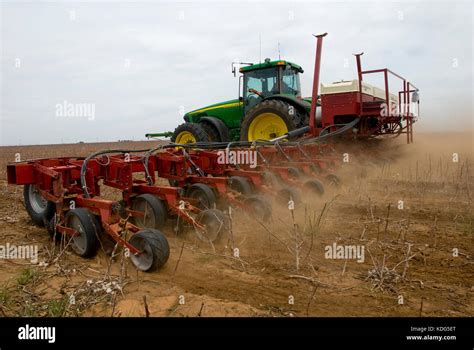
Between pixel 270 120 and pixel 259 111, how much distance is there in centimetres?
34

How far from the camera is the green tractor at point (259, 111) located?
26.6 ft

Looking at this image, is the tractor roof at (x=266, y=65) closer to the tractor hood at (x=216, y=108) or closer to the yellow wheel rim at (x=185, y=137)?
the tractor hood at (x=216, y=108)

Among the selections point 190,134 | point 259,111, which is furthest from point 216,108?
point 259,111

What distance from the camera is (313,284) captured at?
2660 millimetres

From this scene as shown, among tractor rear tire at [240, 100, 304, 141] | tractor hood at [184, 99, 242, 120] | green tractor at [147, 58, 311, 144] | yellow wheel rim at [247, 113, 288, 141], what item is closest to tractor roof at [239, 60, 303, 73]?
green tractor at [147, 58, 311, 144]

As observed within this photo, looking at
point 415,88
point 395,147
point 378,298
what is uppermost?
point 415,88

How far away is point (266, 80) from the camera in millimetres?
8773

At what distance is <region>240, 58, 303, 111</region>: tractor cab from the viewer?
28.2 ft

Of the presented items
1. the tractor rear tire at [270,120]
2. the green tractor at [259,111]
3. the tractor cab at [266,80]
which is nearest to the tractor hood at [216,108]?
the green tractor at [259,111]

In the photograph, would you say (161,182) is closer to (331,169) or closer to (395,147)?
(331,169)

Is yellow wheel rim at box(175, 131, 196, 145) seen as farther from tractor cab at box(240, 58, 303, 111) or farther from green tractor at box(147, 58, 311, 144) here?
tractor cab at box(240, 58, 303, 111)

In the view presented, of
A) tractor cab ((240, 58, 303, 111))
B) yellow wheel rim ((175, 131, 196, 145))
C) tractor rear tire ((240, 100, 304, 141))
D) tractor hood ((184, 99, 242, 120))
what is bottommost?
yellow wheel rim ((175, 131, 196, 145))
